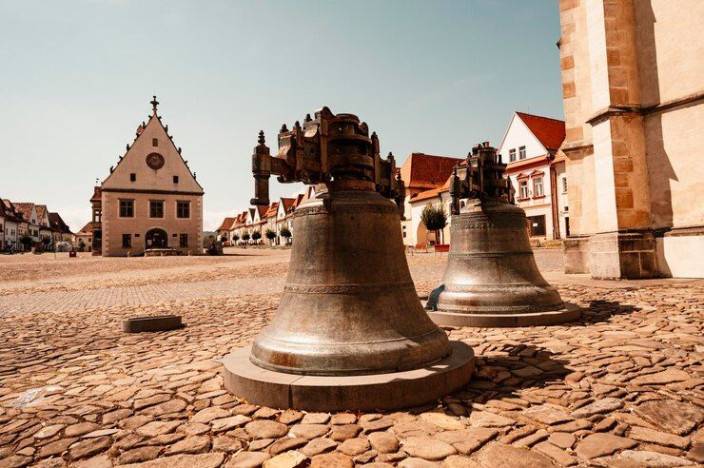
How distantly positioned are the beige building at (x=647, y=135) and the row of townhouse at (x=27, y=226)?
77932mm

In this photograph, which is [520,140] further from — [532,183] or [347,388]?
[347,388]

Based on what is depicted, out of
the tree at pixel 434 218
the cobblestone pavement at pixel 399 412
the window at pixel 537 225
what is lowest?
the cobblestone pavement at pixel 399 412

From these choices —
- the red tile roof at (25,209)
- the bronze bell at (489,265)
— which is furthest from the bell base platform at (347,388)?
the red tile roof at (25,209)

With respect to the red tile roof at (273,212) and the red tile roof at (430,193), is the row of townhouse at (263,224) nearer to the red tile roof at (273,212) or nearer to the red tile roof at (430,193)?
the red tile roof at (273,212)

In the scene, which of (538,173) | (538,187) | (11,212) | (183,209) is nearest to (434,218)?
(538,187)

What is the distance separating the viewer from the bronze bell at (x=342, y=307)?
2.79 metres

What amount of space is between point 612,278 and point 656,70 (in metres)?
4.74

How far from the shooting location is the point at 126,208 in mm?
43656

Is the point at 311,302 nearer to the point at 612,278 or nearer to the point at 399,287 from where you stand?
the point at 399,287

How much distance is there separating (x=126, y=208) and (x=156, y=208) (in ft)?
8.99

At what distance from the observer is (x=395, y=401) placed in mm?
2729

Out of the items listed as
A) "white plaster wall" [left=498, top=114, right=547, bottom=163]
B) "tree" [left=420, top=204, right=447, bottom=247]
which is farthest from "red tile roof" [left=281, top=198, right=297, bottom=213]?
"white plaster wall" [left=498, top=114, right=547, bottom=163]

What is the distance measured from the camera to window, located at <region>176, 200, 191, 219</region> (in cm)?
4581

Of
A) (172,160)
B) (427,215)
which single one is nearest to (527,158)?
(427,215)
